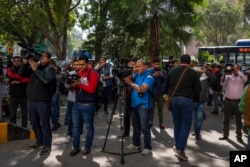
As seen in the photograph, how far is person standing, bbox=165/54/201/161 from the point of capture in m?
5.91

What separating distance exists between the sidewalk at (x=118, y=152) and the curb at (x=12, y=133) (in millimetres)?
147

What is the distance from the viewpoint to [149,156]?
625 cm

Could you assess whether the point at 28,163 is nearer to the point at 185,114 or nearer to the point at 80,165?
the point at 80,165

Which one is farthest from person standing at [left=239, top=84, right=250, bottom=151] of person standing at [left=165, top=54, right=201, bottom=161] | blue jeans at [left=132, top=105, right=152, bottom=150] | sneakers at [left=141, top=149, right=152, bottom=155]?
sneakers at [left=141, top=149, right=152, bottom=155]

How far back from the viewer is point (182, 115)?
598cm

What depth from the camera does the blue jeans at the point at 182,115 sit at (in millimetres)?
5909

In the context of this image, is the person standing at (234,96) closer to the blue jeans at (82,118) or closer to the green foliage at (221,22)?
the blue jeans at (82,118)

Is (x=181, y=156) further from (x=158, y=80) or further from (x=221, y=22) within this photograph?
(x=221, y=22)

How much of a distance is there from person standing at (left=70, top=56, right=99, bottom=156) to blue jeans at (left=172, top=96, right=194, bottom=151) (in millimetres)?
1349

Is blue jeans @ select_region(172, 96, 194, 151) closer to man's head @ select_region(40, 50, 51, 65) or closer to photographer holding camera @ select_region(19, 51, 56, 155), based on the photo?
photographer holding camera @ select_region(19, 51, 56, 155)

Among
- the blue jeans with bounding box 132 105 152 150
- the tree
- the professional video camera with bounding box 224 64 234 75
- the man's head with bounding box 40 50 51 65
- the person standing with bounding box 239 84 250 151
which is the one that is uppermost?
the tree

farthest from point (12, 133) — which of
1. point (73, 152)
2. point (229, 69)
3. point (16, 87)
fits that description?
point (229, 69)

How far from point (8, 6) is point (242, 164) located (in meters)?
22.4

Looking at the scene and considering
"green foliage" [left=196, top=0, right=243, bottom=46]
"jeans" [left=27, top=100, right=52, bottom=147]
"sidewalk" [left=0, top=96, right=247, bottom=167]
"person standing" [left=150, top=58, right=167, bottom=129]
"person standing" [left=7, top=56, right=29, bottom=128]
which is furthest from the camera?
"green foliage" [left=196, top=0, right=243, bottom=46]
